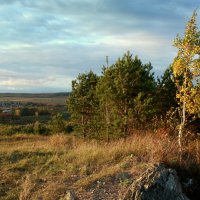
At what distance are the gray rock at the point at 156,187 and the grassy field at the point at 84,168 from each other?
32 cm

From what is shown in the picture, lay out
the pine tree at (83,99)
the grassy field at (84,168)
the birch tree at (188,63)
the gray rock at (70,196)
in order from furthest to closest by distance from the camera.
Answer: the pine tree at (83,99) → the birch tree at (188,63) → the grassy field at (84,168) → the gray rock at (70,196)

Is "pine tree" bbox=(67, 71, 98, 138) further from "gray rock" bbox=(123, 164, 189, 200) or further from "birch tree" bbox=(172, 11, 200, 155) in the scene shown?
"gray rock" bbox=(123, 164, 189, 200)

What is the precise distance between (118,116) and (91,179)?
11.1 meters

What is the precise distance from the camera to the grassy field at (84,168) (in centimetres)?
839

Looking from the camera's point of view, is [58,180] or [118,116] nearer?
[58,180]

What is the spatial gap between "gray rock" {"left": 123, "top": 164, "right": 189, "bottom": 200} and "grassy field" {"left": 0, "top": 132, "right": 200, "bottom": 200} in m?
0.32

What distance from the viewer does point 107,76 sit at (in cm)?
2073

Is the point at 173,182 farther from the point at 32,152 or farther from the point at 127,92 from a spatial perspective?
the point at 127,92

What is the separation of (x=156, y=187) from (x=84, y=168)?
7.18 feet

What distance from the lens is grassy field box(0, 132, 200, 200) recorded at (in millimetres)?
8391

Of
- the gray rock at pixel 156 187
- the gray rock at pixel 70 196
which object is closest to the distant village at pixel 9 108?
the gray rock at pixel 70 196

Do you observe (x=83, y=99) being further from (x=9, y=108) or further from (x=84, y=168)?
(x=9, y=108)

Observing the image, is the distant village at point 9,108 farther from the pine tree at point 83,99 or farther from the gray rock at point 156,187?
the gray rock at point 156,187

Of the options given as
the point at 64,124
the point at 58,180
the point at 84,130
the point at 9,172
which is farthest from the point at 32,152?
the point at 64,124
